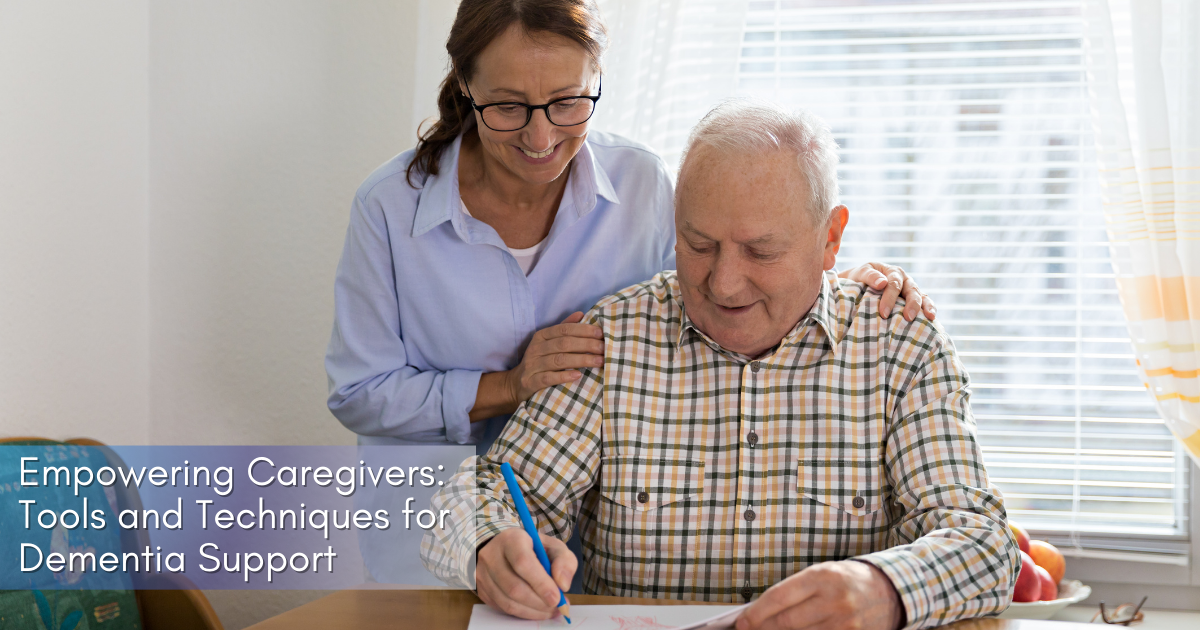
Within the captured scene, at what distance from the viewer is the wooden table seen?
1.12m

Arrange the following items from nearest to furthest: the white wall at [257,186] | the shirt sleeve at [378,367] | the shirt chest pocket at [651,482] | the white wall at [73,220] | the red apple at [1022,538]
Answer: the shirt chest pocket at [651,482], the shirt sleeve at [378,367], the white wall at [73,220], the red apple at [1022,538], the white wall at [257,186]

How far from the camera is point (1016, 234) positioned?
2.06 meters

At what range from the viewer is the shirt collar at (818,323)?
1380mm

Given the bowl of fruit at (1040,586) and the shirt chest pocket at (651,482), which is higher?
the shirt chest pocket at (651,482)

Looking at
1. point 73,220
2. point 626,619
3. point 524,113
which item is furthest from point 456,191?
point 73,220

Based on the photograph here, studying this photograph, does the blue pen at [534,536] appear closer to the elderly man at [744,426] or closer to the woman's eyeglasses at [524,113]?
the elderly man at [744,426]

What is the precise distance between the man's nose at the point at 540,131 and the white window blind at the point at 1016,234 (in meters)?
0.95

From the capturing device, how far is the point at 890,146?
211 cm

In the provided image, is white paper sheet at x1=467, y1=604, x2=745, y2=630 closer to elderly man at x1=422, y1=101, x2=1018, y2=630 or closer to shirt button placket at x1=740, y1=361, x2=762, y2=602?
elderly man at x1=422, y1=101, x2=1018, y2=630

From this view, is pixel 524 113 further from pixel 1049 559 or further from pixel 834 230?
pixel 1049 559

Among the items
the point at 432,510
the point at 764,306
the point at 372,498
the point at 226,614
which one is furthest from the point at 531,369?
the point at 226,614

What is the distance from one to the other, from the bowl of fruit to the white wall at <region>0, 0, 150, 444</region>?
200cm

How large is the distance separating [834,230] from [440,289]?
2.31ft

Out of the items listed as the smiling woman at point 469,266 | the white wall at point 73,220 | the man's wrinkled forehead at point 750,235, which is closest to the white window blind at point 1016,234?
the smiling woman at point 469,266
